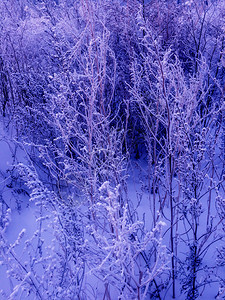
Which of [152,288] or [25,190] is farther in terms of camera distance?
[25,190]

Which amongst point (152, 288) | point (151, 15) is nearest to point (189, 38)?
point (151, 15)

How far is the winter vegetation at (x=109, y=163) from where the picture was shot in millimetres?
2072

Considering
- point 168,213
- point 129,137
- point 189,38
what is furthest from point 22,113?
point 189,38

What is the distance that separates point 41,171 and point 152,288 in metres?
2.86

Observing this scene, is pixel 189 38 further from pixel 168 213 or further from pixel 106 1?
pixel 168 213

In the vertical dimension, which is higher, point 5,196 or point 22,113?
point 22,113

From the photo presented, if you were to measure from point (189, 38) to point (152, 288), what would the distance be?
212 inches

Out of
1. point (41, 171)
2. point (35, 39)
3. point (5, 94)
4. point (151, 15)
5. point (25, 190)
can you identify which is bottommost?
point (25, 190)

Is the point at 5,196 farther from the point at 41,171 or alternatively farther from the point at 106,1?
the point at 106,1

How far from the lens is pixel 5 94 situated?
19.5 ft

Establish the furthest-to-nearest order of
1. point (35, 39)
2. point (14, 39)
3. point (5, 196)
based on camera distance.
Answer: point (35, 39) < point (14, 39) < point (5, 196)

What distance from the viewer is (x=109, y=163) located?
9.89 ft

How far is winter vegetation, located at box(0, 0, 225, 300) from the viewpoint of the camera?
2.07 meters

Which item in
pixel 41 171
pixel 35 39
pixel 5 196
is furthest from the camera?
pixel 35 39
